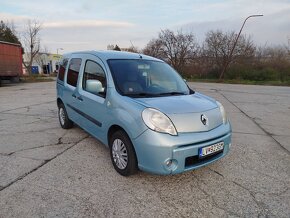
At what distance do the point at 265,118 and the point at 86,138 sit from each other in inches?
225

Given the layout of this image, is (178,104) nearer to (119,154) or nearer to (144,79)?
(144,79)

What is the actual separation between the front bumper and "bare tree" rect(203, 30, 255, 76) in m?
32.6

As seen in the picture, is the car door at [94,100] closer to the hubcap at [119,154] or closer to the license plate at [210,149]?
the hubcap at [119,154]

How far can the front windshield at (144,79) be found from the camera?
12.5 ft

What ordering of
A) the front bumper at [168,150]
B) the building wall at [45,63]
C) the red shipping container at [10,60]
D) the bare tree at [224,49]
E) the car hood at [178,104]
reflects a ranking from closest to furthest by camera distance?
the front bumper at [168,150] → the car hood at [178,104] → the red shipping container at [10,60] → the bare tree at [224,49] → the building wall at [45,63]

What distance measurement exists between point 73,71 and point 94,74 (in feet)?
3.44

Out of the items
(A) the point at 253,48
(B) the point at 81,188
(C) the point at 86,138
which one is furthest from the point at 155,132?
(A) the point at 253,48

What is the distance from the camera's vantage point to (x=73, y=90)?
5.00m

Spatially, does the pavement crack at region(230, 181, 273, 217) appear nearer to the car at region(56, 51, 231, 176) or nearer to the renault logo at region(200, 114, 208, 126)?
the car at region(56, 51, 231, 176)

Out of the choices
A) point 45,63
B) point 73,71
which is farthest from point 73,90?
point 45,63

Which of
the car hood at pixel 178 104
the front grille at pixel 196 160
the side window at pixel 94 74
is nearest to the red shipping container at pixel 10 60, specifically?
the side window at pixel 94 74

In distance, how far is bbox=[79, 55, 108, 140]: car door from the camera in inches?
155

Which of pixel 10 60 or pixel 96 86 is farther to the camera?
pixel 10 60

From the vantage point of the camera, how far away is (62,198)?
3002 millimetres
